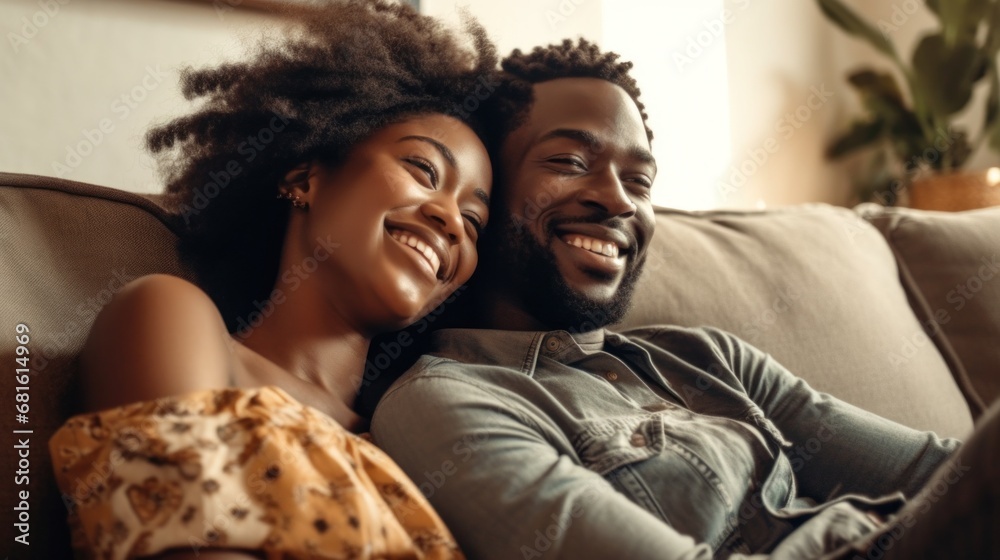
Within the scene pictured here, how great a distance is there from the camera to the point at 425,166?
1077 millimetres

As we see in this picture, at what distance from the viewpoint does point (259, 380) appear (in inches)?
35.6

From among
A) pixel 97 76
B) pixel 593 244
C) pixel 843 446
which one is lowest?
pixel 843 446

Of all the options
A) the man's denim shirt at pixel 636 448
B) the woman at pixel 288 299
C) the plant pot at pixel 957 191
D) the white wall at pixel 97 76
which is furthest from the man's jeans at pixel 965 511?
the plant pot at pixel 957 191

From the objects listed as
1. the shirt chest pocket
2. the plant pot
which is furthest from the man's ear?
the plant pot

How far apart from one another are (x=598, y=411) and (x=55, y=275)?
0.63 metres

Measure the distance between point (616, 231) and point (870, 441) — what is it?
427 mm

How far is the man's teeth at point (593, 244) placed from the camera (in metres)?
1.15

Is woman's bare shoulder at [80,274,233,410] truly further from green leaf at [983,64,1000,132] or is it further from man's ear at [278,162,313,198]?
green leaf at [983,64,1000,132]

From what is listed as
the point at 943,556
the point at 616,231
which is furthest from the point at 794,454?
the point at 943,556

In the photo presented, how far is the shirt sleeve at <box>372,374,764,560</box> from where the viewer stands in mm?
760

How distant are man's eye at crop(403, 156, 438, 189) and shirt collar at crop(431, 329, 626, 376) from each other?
20cm

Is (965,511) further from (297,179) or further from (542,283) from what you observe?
(297,179)

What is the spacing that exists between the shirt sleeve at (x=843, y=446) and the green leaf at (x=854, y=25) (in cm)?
201

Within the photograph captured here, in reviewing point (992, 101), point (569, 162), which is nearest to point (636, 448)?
point (569, 162)
